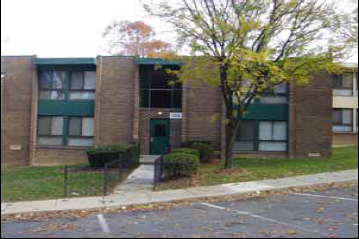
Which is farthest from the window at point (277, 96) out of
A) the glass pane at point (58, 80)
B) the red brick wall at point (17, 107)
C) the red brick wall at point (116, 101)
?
the red brick wall at point (17, 107)

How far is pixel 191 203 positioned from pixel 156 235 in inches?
133

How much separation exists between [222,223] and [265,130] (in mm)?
14446

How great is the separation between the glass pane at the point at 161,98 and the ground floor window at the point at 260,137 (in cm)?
438

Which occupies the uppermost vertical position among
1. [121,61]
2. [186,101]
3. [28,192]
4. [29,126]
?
Answer: [121,61]

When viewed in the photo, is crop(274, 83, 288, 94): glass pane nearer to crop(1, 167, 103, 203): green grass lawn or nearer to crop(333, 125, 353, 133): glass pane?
crop(333, 125, 353, 133): glass pane

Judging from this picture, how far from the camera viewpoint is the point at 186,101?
21.3 m

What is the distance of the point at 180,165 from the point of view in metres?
12.8

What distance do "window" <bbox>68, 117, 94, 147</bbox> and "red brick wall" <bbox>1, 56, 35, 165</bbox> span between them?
7.80 feet

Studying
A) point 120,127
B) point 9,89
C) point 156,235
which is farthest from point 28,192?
point 9,89

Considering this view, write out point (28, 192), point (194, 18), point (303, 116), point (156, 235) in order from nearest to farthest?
point (156, 235) < point (28, 192) < point (194, 18) < point (303, 116)

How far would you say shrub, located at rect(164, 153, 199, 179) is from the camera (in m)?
12.9

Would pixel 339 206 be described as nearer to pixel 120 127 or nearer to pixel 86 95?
pixel 120 127

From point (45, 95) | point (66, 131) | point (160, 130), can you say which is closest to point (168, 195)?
point (160, 130)

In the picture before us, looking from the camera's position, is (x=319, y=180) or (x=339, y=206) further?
(x=319, y=180)
